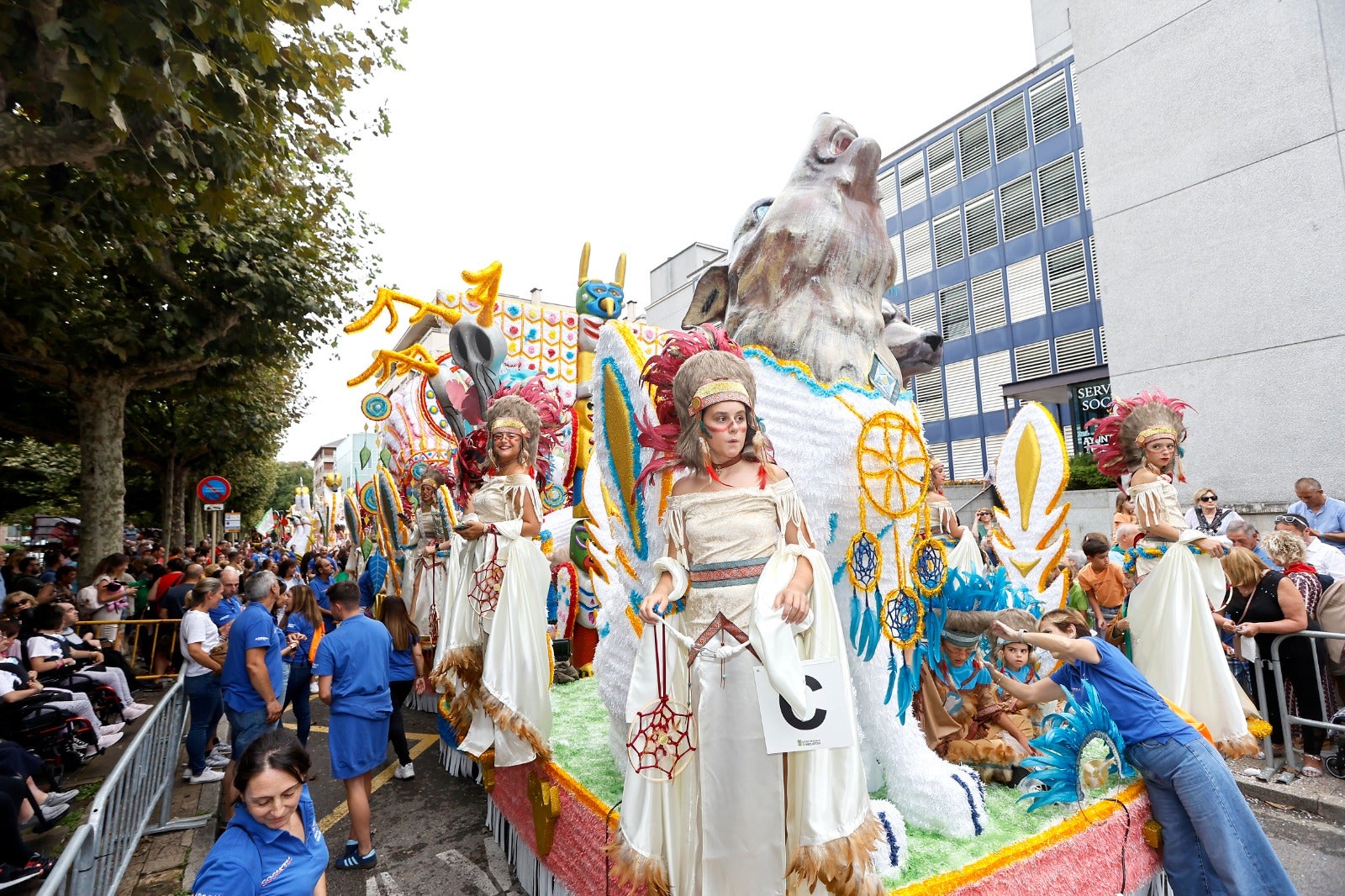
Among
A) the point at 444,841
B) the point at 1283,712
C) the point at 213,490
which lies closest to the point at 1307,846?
the point at 1283,712

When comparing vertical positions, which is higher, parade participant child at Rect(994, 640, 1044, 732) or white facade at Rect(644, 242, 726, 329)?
white facade at Rect(644, 242, 726, 329)

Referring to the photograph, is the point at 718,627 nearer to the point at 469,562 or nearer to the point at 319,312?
the point at 469,562

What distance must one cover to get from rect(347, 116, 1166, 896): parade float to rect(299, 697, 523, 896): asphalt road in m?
0.16

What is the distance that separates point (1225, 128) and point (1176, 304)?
7.33 ft

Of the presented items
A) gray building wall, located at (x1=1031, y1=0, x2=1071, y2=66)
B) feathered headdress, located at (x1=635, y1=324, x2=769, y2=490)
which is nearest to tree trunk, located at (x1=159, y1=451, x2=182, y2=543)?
feathered headdress, located at (x1=635, y1=324, x2=769, y2=490)

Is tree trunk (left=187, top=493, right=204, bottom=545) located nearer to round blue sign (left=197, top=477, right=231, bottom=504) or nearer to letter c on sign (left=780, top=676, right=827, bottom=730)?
round blue sign (left=197, top=477, right=231, bottom=504)

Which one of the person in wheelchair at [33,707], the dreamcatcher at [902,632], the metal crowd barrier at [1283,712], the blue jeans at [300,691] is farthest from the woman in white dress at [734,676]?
the person in wheelchair at [33,707]

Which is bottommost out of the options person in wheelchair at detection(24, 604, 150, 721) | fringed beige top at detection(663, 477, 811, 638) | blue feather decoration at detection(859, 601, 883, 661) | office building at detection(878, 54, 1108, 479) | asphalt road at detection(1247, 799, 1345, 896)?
asphalt road at detection(1247, 799, 1345, 896)

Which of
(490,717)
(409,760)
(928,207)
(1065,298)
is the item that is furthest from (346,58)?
(928,207)

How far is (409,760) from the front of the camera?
493 centimetres

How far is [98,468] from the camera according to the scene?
845 centimetres

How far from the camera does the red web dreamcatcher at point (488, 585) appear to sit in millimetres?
3689

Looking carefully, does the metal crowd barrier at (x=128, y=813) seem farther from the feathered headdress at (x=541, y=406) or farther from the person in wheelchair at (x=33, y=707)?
the feathered headdress at (x=541, y=406)

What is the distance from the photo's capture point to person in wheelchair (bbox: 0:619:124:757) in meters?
4.48
